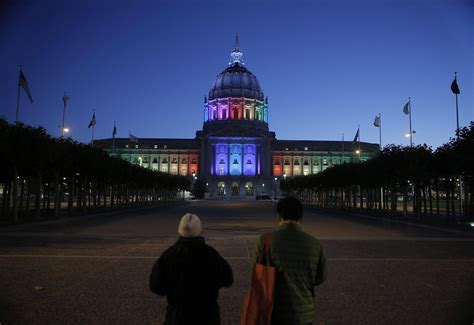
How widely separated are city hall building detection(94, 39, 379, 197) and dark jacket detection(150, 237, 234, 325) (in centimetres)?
15818

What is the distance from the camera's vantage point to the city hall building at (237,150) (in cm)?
16875

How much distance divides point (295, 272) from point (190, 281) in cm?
110

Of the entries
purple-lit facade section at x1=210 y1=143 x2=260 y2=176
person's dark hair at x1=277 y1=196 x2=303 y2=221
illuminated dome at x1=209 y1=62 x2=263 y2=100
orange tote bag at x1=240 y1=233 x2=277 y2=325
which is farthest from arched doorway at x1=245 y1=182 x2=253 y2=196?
orange tote bag at x1=240 y1=233 x2=277 y2=325

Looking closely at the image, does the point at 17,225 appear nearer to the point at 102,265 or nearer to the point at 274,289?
the point at 102,265

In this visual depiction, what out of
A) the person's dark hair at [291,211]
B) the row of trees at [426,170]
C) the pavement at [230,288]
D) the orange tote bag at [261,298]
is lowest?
the pavement at [230,288]

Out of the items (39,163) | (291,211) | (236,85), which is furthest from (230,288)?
(236,85)

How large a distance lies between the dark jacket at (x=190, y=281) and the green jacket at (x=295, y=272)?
507mm

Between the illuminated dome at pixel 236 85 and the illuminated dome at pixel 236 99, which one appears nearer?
the illuminated dome at pixel 236 99

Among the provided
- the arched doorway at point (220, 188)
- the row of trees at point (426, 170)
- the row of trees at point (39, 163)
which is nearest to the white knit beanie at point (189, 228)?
the row of trees at point (39, 163)

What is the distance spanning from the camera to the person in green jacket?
509 cm

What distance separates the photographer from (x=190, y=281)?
201 inches

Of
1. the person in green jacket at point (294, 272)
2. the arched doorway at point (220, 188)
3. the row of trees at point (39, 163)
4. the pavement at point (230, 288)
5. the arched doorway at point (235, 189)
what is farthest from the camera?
the arched doorway at point (220, 188)

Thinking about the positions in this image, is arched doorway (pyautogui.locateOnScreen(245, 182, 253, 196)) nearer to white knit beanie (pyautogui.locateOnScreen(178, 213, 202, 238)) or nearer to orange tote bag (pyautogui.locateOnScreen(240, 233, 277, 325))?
white knit beanie (pyautogui.locateOnScreen(178, 213, 202, 238))

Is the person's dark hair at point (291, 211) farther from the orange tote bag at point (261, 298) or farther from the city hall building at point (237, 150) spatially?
the city hall building at point (237, 150)
